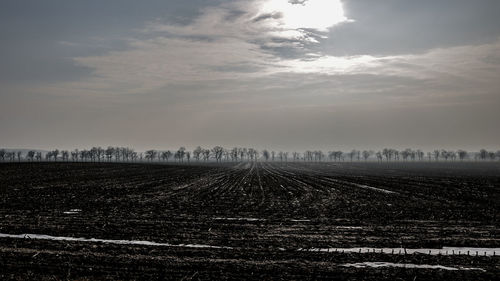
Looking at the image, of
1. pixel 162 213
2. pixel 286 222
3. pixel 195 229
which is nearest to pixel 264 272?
pixel 195 229

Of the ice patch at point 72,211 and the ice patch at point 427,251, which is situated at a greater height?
the ice patch at point 72,211

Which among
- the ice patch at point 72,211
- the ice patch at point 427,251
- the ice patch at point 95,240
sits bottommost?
the ice patch at point 427,251

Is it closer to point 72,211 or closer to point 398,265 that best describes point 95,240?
point 72,211

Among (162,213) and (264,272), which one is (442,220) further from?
(162,213)

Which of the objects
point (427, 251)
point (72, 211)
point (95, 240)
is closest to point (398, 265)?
point (427, 251)

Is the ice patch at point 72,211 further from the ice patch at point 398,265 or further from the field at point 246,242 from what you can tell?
the ice patch at point 398,265

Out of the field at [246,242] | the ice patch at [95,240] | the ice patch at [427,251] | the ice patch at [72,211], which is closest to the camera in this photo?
the field at [246,242]

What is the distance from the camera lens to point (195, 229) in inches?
620

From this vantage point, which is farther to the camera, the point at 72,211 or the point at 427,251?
the point at 72,211

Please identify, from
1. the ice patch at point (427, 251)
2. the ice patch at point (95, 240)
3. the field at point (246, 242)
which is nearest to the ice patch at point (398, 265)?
the field at point (246, 242)

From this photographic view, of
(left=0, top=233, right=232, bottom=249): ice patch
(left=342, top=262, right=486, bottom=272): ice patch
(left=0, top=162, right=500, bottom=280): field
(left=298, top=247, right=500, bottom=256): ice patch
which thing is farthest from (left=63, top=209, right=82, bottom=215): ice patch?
(left=342, top=262, right=486, bottom=272): ice patch

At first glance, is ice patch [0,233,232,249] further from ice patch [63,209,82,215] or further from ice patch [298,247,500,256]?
ice patch [63,209,82,215]

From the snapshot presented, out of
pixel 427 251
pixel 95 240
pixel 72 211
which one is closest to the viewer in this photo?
pixel 427 251

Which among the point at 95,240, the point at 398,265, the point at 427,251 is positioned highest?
the point at 95,240
